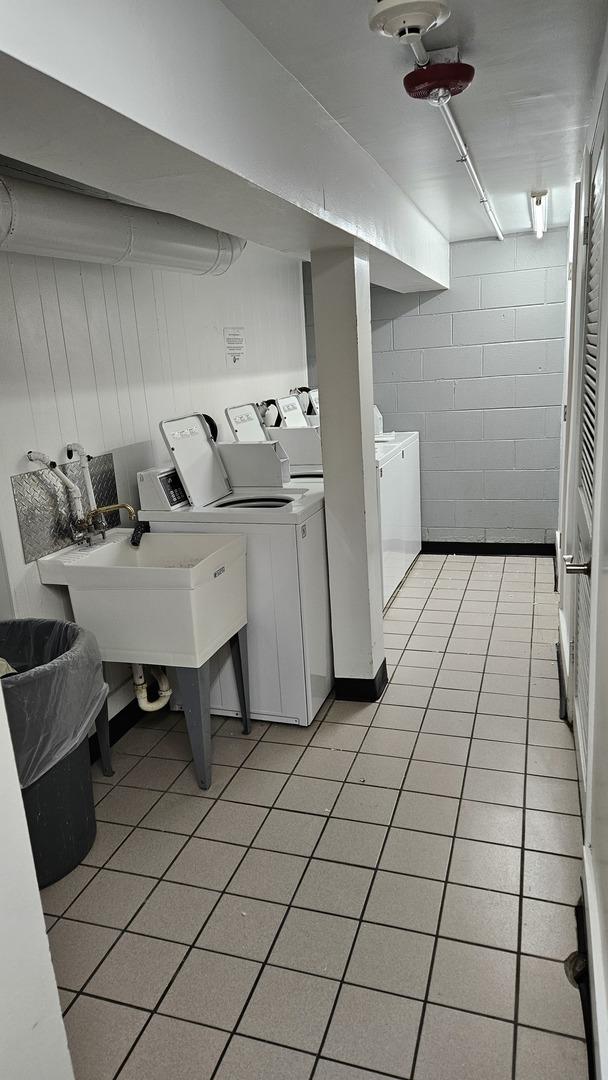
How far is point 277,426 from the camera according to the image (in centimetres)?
446

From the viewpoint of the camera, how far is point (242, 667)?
309 cm

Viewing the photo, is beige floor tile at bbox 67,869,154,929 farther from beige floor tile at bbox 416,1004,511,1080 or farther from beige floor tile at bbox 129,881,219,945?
beige floor tile at bbox 416,1004,511,1080

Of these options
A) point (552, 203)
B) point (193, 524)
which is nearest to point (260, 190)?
point (193, 524)

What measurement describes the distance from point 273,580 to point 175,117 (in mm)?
1884

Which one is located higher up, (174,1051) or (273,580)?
(273,580)

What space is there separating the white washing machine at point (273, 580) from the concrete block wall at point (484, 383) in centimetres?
245

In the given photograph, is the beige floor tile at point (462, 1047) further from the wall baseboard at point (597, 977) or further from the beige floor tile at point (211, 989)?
Answer: the beige floor tile at point (211, 989)

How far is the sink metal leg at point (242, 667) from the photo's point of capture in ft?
10.1

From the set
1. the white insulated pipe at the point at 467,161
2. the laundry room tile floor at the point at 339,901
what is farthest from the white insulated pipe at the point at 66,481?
the white insulated pipe at the point at 467,161

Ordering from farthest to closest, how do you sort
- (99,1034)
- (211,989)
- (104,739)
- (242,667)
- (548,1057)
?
1. (242,667)
2. (104,739)
3. (211,989)
4. (99,1034)
5. (548,1057)

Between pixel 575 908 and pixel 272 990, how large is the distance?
0.87 m

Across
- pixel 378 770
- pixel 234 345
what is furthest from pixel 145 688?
pixel 234 345

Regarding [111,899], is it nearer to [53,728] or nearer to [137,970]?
[137,970]

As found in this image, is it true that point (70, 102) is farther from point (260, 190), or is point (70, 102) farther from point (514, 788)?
point (514, 788)
